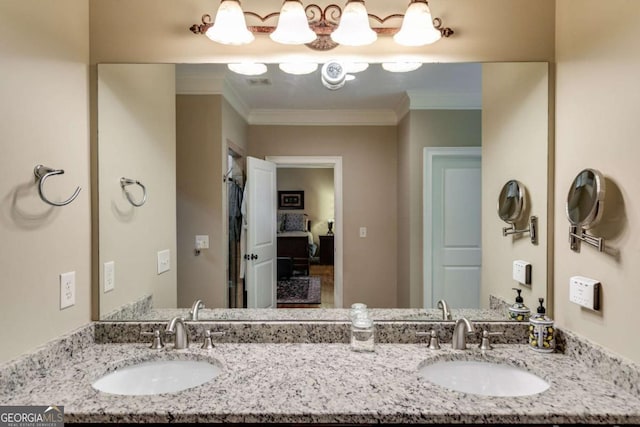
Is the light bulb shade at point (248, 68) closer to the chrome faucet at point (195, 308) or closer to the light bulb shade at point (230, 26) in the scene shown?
the light bulb shade at point (230, 26)

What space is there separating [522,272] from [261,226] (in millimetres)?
1217

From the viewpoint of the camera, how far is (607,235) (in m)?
1.12

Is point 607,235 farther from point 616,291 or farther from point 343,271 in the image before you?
point 343,271

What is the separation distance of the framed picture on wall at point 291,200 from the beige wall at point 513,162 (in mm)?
871

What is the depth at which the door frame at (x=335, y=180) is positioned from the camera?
173cm

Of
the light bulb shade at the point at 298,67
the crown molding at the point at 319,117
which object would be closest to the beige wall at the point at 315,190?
the crown molding at the point at 319,117

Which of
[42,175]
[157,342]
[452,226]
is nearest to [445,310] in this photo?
[452,226]

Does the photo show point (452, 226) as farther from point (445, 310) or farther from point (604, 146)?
point (604, 146)

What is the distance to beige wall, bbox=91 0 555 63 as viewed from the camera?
1425 millimetres

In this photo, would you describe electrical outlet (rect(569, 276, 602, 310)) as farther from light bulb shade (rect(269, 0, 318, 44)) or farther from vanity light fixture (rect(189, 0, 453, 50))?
light bulb shade (rect(269, 0, 318, 44))

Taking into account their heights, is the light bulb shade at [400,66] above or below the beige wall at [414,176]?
above

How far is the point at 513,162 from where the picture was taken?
1525 mm

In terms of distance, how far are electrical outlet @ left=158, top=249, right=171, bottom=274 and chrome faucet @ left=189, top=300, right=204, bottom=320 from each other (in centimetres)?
22

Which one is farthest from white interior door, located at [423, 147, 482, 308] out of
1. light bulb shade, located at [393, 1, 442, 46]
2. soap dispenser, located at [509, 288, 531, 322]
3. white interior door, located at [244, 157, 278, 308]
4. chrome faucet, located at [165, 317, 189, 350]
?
chrome faucet, located at [165, 317, 189, 350]
